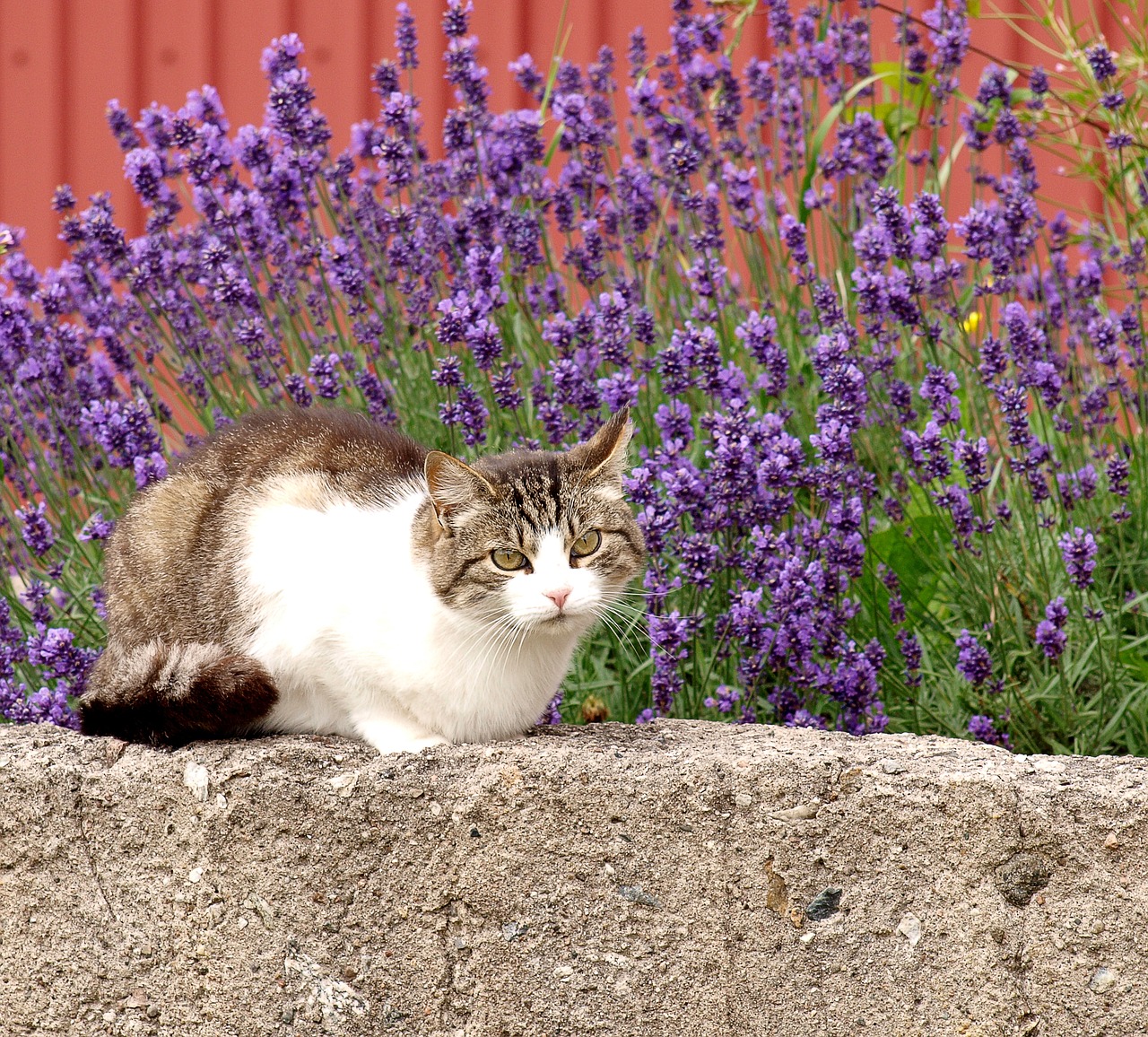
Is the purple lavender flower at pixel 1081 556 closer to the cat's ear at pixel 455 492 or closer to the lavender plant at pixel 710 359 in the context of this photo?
the lavender plant at pixel 710 359

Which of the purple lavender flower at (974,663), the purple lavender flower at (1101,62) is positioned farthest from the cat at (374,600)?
the purple lavender flower at (1101,62)

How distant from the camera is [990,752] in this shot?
77.7 inches

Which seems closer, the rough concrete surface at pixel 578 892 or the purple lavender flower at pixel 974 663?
the rough concrete surface at pixel 578 892

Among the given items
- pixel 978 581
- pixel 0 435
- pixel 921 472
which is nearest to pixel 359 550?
pixel 921 472

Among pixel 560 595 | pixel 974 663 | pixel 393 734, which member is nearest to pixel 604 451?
pixel 560 595

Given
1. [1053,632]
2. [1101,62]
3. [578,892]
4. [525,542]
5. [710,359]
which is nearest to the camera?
[578,892]

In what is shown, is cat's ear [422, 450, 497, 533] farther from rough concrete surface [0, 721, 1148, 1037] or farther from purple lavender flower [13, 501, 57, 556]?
purple lavender flower [13, 501, 57, 556]

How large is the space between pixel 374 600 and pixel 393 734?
0.20 metres

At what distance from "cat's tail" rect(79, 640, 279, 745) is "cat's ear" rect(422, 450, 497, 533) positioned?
0.35 metres

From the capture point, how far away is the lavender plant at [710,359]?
8.23 feet

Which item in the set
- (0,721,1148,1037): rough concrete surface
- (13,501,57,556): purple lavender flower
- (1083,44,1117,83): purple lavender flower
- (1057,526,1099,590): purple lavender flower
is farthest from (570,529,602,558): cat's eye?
(1083,44,1117,83): purple lavender flower

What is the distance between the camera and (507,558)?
6.57 feet

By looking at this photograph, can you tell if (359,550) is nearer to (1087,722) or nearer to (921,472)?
(921,472)

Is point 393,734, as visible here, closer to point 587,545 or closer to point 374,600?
point 374,600
